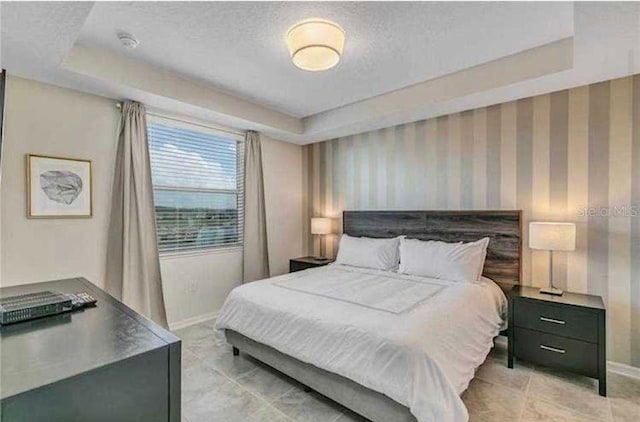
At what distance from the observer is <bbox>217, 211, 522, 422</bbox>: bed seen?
1655 millimetres

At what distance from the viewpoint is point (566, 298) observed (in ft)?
8.32

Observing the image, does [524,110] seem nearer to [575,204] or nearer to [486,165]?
[486,165]

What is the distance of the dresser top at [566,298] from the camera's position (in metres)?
2.39

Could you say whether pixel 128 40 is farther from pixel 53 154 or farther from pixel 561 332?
pixel 561 332

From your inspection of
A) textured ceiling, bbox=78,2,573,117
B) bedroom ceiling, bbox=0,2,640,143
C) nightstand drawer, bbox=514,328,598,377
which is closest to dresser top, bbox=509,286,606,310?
nightstand drawer, bbox=514,328,598,377

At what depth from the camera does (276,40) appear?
92.6 inches

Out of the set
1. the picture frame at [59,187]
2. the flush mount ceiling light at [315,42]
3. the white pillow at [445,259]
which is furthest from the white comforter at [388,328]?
the flush mount ceiling light at [315,42]

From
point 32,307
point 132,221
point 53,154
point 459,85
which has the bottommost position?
point 32,307

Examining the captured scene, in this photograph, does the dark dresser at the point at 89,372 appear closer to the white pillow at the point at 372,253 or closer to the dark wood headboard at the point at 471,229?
the white pillow at the point at 372,253

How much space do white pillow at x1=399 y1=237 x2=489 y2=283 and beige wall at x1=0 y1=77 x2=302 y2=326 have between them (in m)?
2.36

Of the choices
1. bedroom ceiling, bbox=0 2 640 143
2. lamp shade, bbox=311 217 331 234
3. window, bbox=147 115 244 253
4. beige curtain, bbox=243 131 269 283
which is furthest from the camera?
lamp shade, bbox=311 217 331 234

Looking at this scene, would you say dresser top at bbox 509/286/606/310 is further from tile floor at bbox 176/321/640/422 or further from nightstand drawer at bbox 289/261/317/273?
nightstand drawer at bbox 289/261/317/273

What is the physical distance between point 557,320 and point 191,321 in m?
3.57

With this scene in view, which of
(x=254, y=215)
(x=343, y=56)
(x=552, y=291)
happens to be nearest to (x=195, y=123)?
(x=254, y=215)
